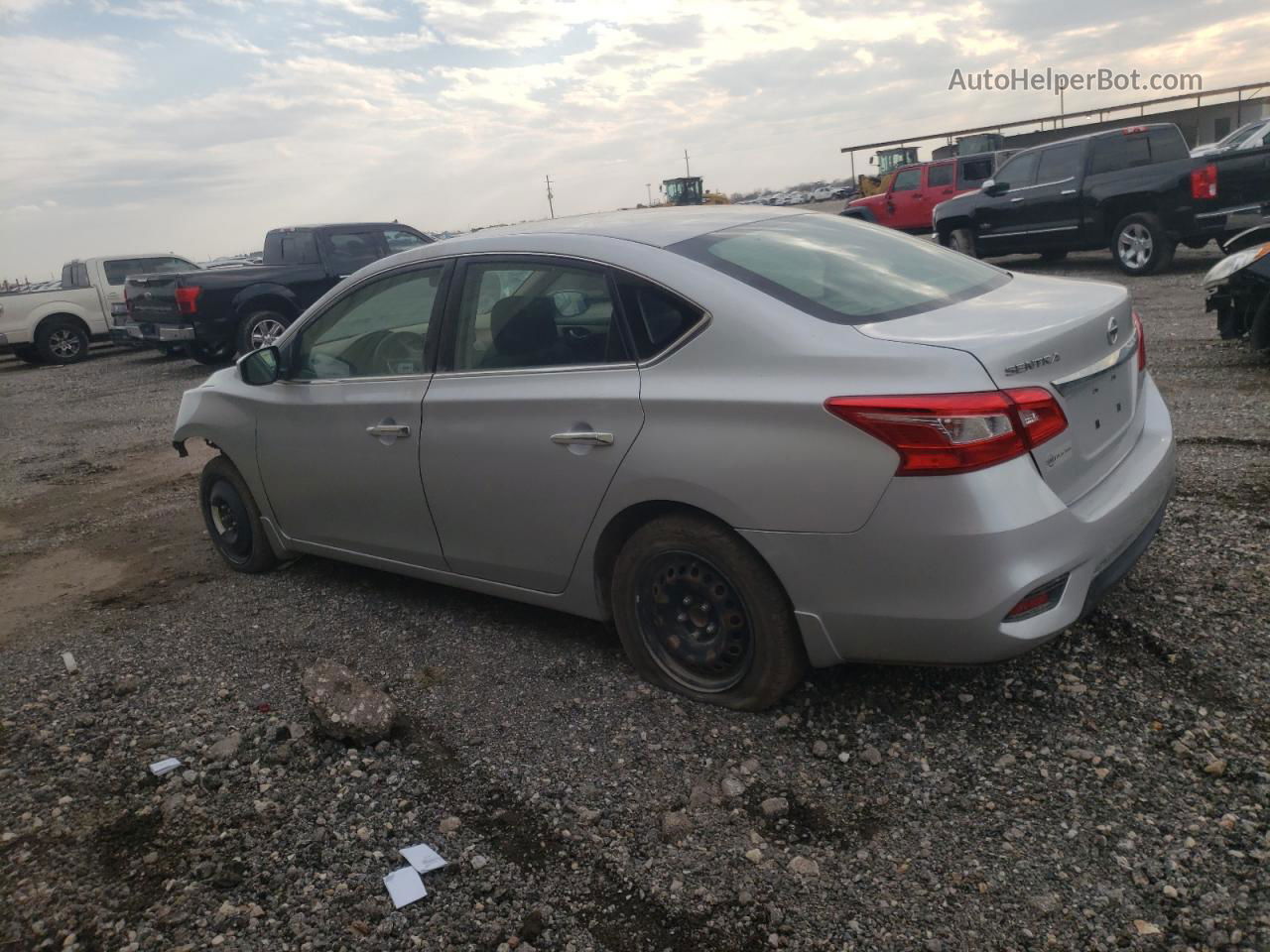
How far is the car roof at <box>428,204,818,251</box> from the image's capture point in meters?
3.53

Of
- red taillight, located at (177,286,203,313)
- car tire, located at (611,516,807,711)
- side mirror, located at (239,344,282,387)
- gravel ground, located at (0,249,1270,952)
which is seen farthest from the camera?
red taillight, located at (177,286,203,313)

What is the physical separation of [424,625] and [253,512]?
132cm

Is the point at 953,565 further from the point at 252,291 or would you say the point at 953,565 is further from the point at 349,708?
the point at 252,291

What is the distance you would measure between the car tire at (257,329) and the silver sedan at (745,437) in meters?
10.0

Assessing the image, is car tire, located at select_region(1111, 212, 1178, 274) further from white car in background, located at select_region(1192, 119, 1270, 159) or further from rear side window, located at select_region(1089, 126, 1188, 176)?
white car in background, located at select_region(1192, 119, 1270, 159)

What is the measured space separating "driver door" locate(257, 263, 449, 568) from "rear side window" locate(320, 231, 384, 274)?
32.8 feet

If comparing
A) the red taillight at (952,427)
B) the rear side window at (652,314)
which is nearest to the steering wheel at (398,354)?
the rear side window at (652,314)

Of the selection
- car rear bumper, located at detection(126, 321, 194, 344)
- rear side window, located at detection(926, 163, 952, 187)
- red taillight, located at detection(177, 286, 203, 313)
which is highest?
rear side window, located at detection(926, 163, 952, 187)

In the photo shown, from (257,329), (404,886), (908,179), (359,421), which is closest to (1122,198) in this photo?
(908,179)

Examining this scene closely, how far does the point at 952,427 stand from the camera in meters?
2.62

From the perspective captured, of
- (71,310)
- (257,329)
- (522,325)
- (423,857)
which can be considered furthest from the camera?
(71,310)

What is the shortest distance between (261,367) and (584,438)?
2.02m

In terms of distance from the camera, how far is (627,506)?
10.7 ft

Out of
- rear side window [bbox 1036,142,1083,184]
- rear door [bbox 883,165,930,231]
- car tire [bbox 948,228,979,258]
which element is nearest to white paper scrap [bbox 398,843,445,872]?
rear side window [bbox 1036,142,1083,184]
